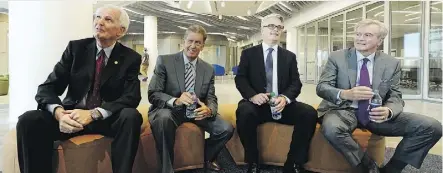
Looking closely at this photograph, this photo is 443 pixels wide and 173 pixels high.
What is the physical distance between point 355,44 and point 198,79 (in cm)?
125

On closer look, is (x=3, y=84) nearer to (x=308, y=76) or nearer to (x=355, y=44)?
(x=355, y=44)

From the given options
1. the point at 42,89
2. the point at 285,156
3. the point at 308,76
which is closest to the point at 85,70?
the point at 42,89

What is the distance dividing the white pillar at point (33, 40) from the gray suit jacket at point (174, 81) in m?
1.01

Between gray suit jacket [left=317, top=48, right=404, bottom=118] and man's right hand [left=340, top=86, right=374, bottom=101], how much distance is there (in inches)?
4.2

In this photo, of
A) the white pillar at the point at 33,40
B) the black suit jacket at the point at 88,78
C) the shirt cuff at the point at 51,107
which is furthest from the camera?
the white pillar at the point at 33,40

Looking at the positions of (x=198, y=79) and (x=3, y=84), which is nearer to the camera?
(x=198, y=79)

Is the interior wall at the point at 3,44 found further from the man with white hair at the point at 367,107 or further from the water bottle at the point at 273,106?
the man with white hair at the point at 367,107

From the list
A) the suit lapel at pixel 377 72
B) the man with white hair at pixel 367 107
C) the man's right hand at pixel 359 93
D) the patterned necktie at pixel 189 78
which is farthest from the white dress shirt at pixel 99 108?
the suit lapel at pixel 377 72

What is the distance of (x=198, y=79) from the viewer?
2.85m

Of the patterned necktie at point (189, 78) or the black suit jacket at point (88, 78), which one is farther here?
the patterned necktie at point (189, 78)

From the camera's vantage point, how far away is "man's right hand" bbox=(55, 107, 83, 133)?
2.03 meters

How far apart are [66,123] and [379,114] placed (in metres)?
2.00

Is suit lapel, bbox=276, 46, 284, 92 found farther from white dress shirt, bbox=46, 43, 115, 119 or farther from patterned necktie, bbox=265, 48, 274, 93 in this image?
white dress shirt, bbox=46, 43, 115, 119

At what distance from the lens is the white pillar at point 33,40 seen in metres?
3.08
